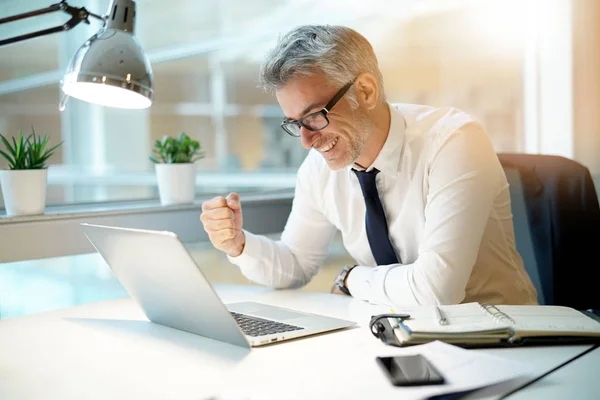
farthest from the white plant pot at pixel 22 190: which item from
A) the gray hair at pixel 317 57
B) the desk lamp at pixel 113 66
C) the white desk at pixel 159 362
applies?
the gray hair at pixel 317 57

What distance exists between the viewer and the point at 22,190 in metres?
1.88

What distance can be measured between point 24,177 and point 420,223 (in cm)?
111

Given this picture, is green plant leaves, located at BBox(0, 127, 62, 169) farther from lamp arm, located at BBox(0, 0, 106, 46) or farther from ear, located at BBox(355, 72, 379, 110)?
ear, located at BBox(355, 72, 379, 110)

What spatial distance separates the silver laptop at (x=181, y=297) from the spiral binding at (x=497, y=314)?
271 mm

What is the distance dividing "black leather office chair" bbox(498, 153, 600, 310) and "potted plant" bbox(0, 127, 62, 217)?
54.2 inches

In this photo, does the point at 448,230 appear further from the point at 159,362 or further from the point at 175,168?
the point at 175,168

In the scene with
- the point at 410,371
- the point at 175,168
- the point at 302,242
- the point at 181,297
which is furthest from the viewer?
the point at 175,168

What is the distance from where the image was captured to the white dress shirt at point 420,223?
5.16 ft

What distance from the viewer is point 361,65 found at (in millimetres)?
1754

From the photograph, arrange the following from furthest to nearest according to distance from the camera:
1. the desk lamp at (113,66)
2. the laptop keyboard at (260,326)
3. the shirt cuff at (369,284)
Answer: the shirt cuff at (369,284) → the desk lamp at (113,66) → the laptop keyboard at (260,326)

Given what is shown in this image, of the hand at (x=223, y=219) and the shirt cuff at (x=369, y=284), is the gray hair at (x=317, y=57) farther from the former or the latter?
the shirt cuff at (x=369, y=284)

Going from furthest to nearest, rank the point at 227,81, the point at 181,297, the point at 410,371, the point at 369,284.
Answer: the point at 227,81 < the point at 369,284 < the point at 181,297 < the point at 410,371

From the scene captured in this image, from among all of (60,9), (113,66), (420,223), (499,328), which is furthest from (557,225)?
(60,9)

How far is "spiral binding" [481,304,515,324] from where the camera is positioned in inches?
46.6
